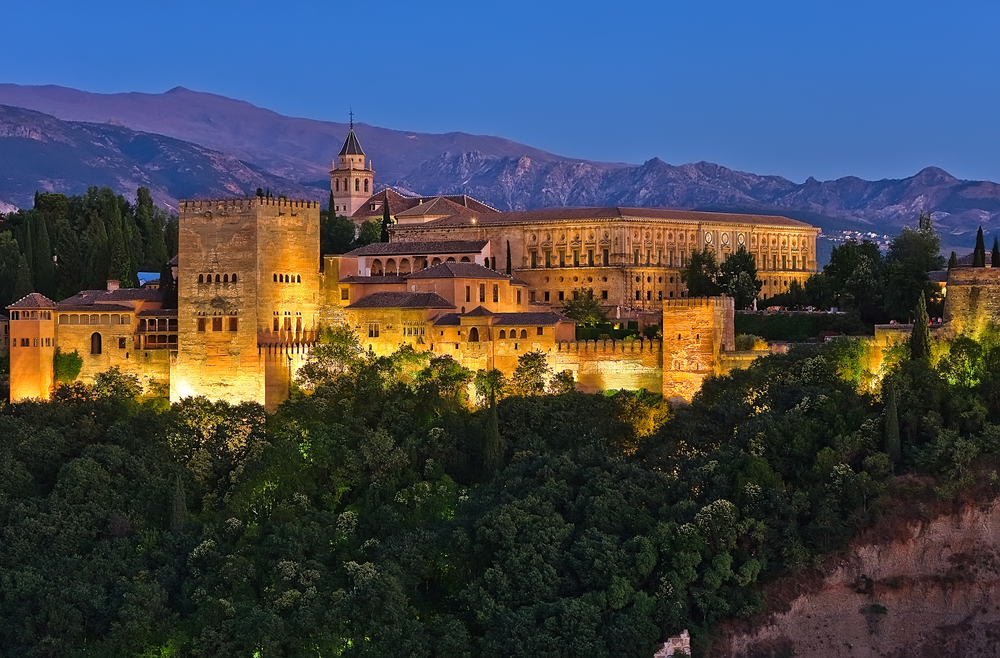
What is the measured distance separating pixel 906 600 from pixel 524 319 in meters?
16.6

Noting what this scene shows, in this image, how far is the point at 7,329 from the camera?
5719 centimetres

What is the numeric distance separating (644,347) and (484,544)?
44.7ft

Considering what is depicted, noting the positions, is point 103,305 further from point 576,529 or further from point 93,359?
point 576,529

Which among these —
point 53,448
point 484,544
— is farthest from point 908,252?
point 53,448

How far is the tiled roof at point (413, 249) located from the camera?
61.4 meters

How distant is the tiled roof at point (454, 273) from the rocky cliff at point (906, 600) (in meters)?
19.0

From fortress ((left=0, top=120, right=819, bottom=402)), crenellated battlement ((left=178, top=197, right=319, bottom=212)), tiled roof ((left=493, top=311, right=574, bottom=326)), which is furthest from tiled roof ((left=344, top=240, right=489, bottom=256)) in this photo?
tiled roof ((left=493, top=311, right=574, bottom=326))

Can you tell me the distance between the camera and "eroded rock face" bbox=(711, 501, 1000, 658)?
3997 centimetres

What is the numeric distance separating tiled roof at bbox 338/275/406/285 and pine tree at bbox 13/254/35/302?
13.8 meters

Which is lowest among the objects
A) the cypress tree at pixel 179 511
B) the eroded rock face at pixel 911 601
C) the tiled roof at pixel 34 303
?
the eroded rock face at pixel 911 601

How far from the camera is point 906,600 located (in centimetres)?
4103

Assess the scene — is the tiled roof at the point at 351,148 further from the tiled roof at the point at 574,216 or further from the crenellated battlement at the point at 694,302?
the crenellated battlement at the point at 694,302

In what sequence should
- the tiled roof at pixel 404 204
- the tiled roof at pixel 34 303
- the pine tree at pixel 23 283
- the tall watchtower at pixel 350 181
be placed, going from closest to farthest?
the tiled roof at pixel 34 303
the pine tree at pixel 23 283
the tiled roof at pixel 404 204
the tall watchtower at pixel 350 181

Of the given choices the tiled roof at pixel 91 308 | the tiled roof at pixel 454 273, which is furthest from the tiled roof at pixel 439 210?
the tiled roof at pixel 91 308
